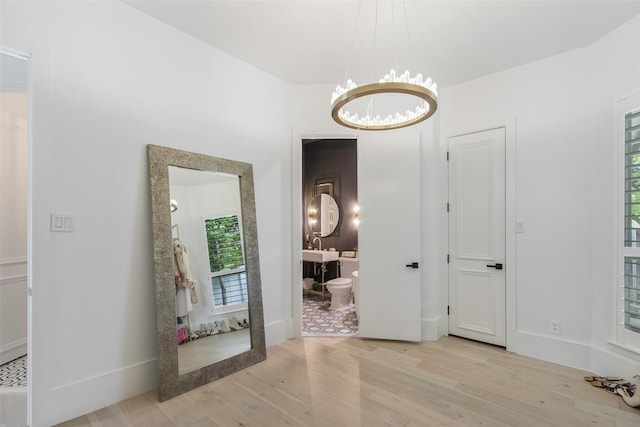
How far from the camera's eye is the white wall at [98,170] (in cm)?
209

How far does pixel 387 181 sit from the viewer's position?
3732 mm

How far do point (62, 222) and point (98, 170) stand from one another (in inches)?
17.2

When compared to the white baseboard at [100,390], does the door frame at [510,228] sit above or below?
above

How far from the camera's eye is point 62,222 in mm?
2176

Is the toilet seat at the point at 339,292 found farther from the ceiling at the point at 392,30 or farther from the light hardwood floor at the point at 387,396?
the ceiling at the point at 392,30

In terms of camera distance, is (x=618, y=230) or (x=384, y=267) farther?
(x=384, y=267)

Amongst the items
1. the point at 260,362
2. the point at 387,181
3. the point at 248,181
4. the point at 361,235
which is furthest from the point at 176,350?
the point at 387,181

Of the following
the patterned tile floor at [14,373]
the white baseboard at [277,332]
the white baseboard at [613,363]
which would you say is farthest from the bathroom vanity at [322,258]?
the patterned tile floor at [14,373]

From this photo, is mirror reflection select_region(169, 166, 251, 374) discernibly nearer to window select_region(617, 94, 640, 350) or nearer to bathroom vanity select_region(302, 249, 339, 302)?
bathroom vanity select_region(302, 249, 339, 302)

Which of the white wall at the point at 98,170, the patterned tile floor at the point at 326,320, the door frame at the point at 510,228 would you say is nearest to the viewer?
the white wall at the point at 98,170

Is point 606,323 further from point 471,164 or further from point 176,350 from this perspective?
point 176,350

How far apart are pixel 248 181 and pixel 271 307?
143cm

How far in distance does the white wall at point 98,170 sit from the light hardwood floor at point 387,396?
1.24 feet

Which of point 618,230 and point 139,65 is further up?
point 139,65
